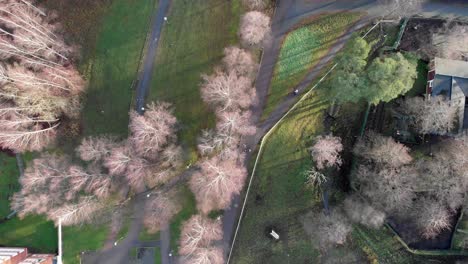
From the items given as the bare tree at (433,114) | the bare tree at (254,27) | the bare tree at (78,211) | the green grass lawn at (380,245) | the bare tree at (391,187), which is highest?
the bare tree at (254,27)

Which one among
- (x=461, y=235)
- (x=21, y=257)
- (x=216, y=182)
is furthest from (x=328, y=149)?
(x=21, y=257)

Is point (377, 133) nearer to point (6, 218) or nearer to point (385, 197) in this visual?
point (385, 197)

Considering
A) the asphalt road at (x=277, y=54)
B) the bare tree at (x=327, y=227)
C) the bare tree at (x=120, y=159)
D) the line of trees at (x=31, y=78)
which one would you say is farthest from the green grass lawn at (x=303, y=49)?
the line of trees at (x=31, y=78)

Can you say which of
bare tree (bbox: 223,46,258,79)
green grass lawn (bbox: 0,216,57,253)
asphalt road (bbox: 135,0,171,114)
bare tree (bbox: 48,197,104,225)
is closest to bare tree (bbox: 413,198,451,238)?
bare tree (bbox: 223,46,258,79)

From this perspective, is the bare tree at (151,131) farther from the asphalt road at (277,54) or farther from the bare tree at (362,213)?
the bare tree at (362,213)

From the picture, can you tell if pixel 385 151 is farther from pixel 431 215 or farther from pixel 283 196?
pixel 283 196

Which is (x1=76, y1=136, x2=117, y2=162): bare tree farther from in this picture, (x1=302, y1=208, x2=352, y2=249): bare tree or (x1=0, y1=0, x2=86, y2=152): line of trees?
(x1=302, y1=208, x2=352, y2=249): bare tree

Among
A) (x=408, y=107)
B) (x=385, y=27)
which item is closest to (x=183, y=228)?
(x=408, y=107)
